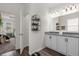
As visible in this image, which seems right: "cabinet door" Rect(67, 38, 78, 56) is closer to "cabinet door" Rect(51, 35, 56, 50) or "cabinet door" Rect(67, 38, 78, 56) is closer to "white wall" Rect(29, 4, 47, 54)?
"cabinet door" Rect(51, 35, 56, 50)

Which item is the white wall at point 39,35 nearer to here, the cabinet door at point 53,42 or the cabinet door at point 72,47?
the cabinet door at point 53,42

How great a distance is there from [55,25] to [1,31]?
4.67ft

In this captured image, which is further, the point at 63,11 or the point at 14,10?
the point at 63,11

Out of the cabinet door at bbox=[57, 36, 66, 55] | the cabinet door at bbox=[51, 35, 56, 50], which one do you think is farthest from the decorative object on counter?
the cabinet door at bbox=[57, 36, 66, 55]

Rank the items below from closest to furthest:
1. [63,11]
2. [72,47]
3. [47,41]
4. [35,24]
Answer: [72,47], [47,41], [63,11], [35,24]

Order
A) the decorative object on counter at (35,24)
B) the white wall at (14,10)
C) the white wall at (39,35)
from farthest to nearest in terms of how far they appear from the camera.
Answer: the decorative object on counter at (35,24) → the white wall at (39,35) → the white wall at (14,10)

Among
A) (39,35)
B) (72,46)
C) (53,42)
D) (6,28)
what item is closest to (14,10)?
(6,28)

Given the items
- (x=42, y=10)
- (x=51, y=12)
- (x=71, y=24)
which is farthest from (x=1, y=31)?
(x=71, y=24)

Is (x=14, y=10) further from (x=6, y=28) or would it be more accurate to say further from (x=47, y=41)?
(x=47, y=41)

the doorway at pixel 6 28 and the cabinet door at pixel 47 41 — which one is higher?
the doorway at pixel 6 28

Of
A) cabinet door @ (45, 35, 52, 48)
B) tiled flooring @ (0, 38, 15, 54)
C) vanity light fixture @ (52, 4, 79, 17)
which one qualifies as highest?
vanity light fixture @ (52, 4, 79, 17)

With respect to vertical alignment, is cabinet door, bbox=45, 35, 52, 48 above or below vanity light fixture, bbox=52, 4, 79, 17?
below

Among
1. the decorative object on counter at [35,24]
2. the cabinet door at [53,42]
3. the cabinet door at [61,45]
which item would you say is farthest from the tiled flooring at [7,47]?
the cabinet door at [61,45]

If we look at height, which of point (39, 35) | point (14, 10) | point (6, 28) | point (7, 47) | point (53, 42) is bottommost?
point (7, 47)
